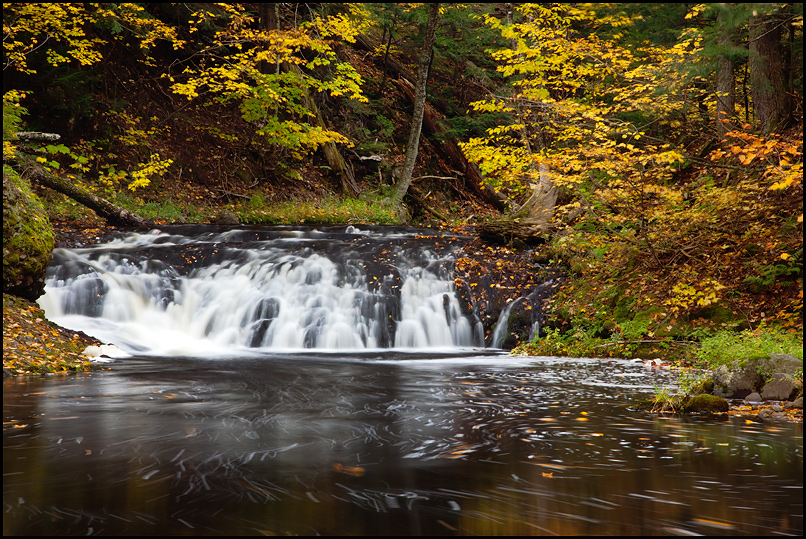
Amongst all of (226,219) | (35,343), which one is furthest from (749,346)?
(226,219)

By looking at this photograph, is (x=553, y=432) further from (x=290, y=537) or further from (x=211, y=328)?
(x=211, y=328)

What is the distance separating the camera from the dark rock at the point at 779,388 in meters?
5.47

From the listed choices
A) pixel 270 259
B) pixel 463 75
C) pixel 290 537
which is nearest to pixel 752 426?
pixel 290 537

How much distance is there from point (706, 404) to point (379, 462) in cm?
327

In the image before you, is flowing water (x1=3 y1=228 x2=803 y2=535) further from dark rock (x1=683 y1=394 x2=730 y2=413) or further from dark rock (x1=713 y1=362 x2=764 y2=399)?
dark rock (x1=713 y1=362 x2=764 y2=399)

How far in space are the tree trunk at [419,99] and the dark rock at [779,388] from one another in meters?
15.8

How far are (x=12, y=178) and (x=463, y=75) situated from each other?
62.5 ft

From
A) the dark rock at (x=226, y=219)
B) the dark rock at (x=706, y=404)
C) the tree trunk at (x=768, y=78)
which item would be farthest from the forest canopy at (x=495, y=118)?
the dark rock at (x=706, y=404)

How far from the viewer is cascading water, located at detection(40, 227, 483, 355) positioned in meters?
10.8

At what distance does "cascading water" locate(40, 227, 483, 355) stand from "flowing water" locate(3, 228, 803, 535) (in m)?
0.12

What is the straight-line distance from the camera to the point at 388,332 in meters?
11.6

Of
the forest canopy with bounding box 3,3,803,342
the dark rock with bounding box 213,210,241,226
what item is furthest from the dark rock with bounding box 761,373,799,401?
the dark rock with bounding box 213,210,241,226

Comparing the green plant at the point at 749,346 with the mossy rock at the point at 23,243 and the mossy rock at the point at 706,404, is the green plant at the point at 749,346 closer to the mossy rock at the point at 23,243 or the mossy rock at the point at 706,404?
the mossy rock at the point at 706,404

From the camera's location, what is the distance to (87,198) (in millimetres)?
15453
